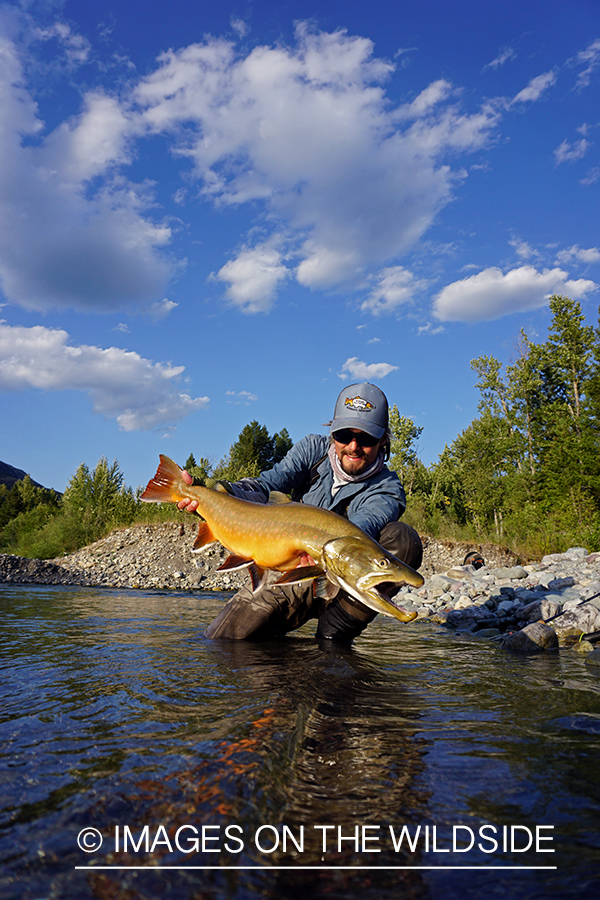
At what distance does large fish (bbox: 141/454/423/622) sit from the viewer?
2.95m

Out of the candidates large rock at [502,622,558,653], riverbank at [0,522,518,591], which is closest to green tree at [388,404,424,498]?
riverbank at [0,522,518,591]

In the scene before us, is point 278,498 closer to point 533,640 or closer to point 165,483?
point 165,483

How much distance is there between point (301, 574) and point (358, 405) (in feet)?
6.00

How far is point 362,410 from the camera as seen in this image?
15.0ft

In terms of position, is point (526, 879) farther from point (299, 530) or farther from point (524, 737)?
point (299, 530)

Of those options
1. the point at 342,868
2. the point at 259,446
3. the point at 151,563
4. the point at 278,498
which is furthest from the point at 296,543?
the point at 259,446

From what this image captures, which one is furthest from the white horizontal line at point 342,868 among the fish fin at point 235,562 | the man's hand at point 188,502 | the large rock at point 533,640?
the large rock at point 533,640

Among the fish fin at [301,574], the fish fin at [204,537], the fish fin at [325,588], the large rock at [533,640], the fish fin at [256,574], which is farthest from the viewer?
the large rock at [533,640]

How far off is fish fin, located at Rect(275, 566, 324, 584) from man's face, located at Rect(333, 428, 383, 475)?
1577 mm

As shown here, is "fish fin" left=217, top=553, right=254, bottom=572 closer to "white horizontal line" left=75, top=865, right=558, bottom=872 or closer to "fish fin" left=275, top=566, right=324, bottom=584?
"fish fin" left=275, top=566, right=324, bottom=584

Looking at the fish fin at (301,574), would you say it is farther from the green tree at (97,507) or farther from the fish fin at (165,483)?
the green tree at (97,507)

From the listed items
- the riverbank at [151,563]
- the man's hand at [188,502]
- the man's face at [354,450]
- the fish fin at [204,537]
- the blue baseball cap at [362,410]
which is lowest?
the riverbank at [151,563]

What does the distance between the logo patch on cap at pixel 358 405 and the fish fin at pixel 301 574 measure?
1.74 m

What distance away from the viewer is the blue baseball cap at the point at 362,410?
14.8ft
